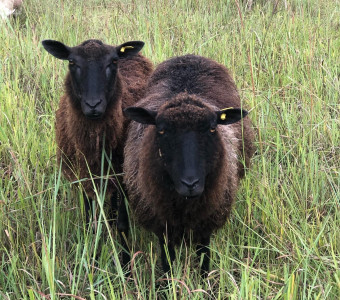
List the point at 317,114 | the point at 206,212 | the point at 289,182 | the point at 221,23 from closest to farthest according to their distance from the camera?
the point at 206,212 → the point at 289,182 → the point at 317,114 → the point at 221,23

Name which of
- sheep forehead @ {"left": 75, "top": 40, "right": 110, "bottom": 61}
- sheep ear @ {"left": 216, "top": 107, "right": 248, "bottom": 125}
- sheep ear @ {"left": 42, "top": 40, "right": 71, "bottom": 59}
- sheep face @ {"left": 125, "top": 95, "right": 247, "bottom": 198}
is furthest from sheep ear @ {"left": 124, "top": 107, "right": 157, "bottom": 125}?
sheep ear @ {"left": 42, "top": 40, "right": 71, "bottom": 59}

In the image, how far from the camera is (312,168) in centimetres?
334

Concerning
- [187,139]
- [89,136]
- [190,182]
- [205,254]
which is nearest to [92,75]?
[89,136]

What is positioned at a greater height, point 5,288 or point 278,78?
point 278,78

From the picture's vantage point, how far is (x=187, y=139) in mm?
2674

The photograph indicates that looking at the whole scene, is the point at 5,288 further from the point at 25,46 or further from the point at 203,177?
the point at 25,46

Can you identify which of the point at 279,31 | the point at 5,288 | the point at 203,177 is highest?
the point at 279,31

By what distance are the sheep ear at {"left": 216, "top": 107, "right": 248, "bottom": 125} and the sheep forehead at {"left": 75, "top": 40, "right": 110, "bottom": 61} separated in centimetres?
111

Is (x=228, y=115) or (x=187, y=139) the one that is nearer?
(x=187, y=139)

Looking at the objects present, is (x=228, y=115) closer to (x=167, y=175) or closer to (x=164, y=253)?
(x=167, y=175)

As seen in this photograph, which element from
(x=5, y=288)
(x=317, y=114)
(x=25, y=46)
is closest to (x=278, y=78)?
(x=317, y=114)

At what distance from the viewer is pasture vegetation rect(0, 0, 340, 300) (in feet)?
8.76

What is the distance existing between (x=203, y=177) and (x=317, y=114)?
1.83 metres

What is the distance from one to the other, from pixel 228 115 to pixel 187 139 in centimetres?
47
